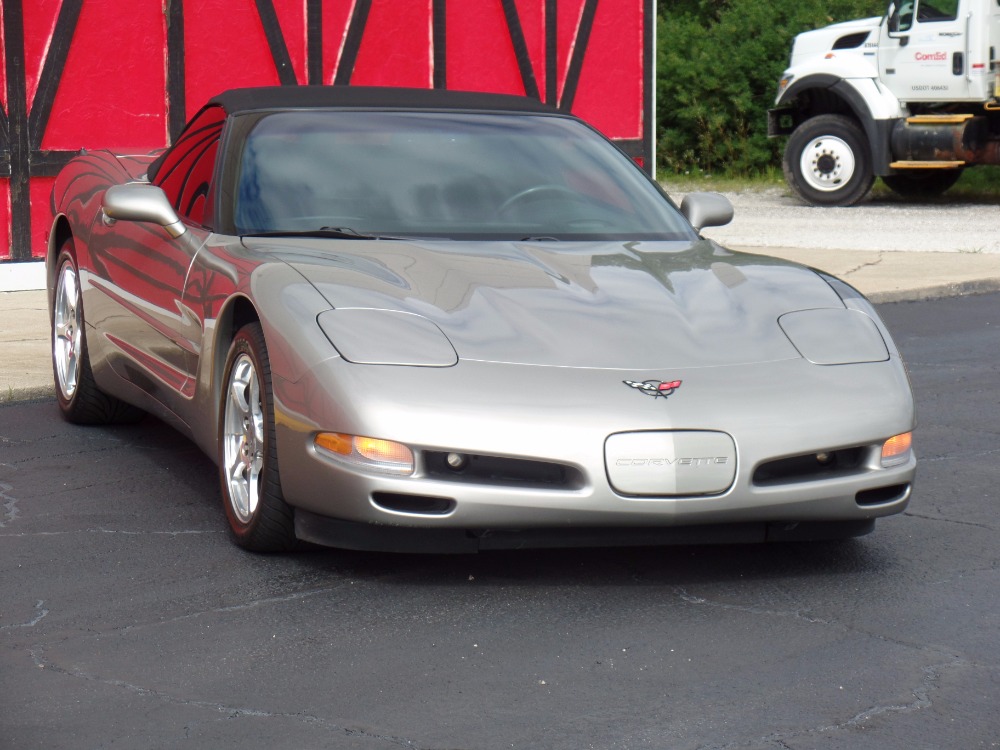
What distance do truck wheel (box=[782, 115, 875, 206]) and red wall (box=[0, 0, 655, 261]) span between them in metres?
5.86

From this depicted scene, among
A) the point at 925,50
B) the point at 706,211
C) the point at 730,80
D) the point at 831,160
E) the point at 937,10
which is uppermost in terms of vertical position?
the point at 706,211

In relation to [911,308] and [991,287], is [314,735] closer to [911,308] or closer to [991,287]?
[911,308]

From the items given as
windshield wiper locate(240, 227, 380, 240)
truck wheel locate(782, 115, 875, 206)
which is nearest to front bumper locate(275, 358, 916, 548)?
windshield wiper locate(240, 227, 380, 240)

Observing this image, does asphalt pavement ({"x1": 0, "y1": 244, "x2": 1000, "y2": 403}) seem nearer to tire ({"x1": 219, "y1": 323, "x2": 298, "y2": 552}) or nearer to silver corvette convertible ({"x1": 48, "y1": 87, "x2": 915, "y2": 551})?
silver corvette convertible ({"x1": 48, "y1": 87, "x2": 915, "y2": 551})

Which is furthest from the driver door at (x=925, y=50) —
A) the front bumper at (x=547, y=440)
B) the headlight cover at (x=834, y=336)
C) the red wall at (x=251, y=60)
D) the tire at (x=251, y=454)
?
the tire at (x=251, y=454)

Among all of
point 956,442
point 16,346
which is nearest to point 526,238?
point 956,442

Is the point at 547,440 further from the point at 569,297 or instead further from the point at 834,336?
the point at 834,336

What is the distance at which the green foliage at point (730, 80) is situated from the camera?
27.4 m

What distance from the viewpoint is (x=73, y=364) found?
703 centimetres

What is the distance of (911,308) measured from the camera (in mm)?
11570

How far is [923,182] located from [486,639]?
792 inches

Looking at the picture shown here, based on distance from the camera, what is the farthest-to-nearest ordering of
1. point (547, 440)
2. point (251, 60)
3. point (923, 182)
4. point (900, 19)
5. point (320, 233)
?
point (923, 182) < point (900, 19) < point (251, 60) < point (320, 233) < point (547, 440)

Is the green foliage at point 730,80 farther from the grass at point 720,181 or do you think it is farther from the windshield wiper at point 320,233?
the windshield wiper at point 320,233

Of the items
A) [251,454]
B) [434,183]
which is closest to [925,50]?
[434,183]
